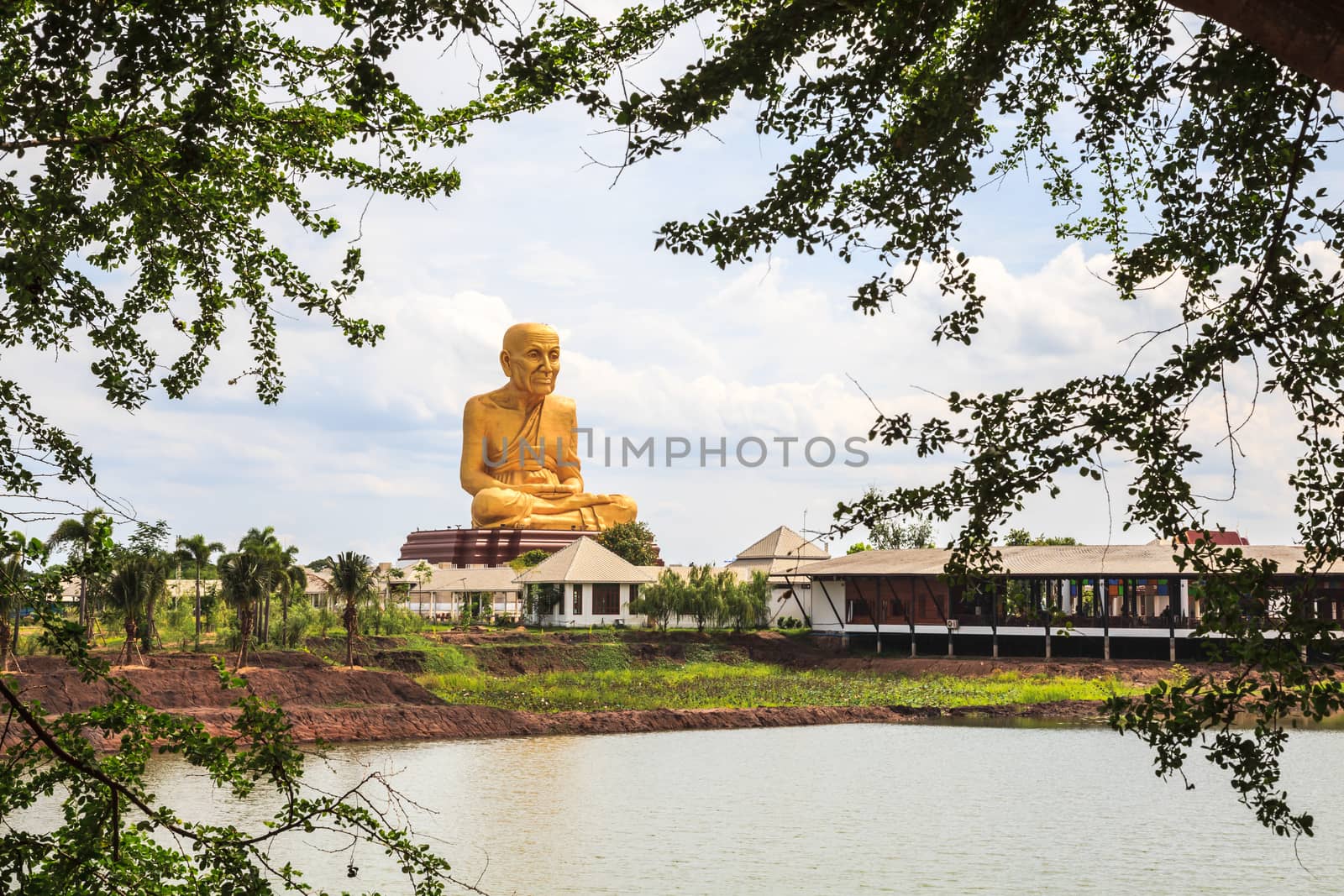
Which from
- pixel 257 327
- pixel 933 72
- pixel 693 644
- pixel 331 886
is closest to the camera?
pixel 933 72

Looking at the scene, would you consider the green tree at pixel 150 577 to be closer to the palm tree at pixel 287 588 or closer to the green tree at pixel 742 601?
the palm tree at pixel 287 588

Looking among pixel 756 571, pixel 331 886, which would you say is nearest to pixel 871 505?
pixel 331 886

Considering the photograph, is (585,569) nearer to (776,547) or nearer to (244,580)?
(776,547)

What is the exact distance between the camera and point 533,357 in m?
56.1

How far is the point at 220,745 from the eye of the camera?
607 centimetres

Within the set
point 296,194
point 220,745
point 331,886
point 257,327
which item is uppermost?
point 296,194

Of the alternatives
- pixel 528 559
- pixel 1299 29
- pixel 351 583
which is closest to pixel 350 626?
pixel 351 583

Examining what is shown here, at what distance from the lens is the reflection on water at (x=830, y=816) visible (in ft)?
51.5

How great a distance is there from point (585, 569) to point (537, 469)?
11.8 m

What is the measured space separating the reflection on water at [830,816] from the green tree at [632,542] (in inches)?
1001

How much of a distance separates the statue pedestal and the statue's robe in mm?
420

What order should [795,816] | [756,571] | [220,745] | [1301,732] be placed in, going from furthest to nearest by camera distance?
[756,571] < [1301,732] < [795,816] < [220,745]

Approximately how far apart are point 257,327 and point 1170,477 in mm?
4756

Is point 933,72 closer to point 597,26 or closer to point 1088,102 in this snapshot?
point 1088,102
